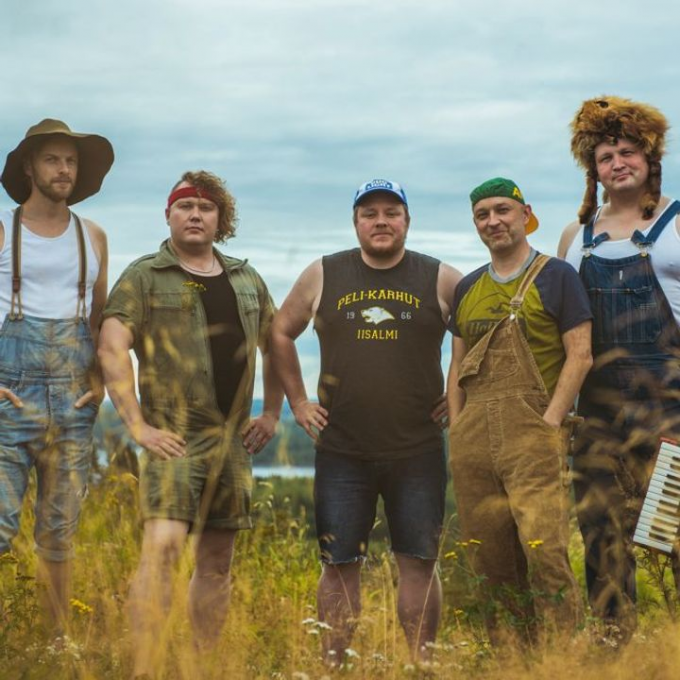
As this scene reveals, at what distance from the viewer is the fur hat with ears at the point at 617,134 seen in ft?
17.5

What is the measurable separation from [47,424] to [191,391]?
72cm

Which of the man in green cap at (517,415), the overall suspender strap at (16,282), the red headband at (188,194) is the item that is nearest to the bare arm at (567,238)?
the man in green cap at (517,415)

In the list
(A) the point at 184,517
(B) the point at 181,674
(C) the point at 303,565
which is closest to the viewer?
(B) the point at 181,674

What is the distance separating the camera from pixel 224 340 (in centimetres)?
542

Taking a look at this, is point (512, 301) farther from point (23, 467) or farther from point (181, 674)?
point (23, 467)

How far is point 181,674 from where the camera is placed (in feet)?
14.8

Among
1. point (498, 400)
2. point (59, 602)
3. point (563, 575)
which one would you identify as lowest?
point (59, 602)

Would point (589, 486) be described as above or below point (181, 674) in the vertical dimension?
above

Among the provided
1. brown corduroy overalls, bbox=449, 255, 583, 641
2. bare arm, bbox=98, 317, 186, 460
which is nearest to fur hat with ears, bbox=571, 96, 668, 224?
brown corduroy overalls, bbox=449, 255, 583, 641

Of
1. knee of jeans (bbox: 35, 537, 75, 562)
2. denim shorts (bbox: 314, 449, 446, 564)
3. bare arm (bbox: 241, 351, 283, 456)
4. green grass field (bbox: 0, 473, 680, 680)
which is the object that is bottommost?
green grass field (bbox: 0, 473, 680, 680)

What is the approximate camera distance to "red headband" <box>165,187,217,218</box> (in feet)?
18.0

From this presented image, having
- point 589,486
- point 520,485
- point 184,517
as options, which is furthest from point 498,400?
point 184,517

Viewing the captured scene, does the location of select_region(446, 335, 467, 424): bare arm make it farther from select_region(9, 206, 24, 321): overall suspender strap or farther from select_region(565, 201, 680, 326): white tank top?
select_region(9, 206, 24, 321): overall suspender strap

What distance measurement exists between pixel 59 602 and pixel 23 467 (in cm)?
74
